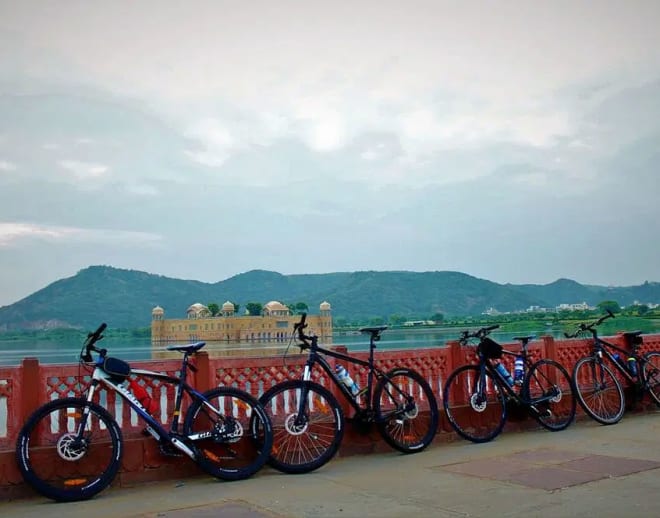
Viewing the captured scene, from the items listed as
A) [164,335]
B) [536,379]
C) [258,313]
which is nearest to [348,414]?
[536,379]

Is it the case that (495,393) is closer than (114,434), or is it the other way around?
(114,434)

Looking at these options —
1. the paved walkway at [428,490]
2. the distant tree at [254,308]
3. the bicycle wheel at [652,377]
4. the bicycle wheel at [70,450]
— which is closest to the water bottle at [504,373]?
the paved walkway at [428,490]

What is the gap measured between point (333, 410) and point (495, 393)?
276 centimetres

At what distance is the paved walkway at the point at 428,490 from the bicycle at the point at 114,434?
0.57ft

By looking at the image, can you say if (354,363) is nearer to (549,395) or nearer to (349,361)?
(349,361)

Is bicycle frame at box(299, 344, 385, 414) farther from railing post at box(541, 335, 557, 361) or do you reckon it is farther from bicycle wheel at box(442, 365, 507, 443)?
railing post at box(541, 335, 557, 361)

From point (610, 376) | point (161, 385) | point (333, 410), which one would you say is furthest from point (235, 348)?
point (161, 385)

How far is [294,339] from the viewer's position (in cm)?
719

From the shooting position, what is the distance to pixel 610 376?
9.98 m

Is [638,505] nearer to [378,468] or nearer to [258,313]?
[378,468]

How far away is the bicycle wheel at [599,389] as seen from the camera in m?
9.54

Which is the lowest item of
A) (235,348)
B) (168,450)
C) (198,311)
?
(235,348)

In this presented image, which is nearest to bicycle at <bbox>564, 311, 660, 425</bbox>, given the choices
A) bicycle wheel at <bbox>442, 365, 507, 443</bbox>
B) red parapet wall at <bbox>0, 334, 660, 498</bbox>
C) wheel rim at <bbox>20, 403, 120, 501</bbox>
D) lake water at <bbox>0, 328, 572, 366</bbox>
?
bicycle wheel at <bbox>442, 365, 507, 443</bbox>

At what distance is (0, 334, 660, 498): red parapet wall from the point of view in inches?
236
